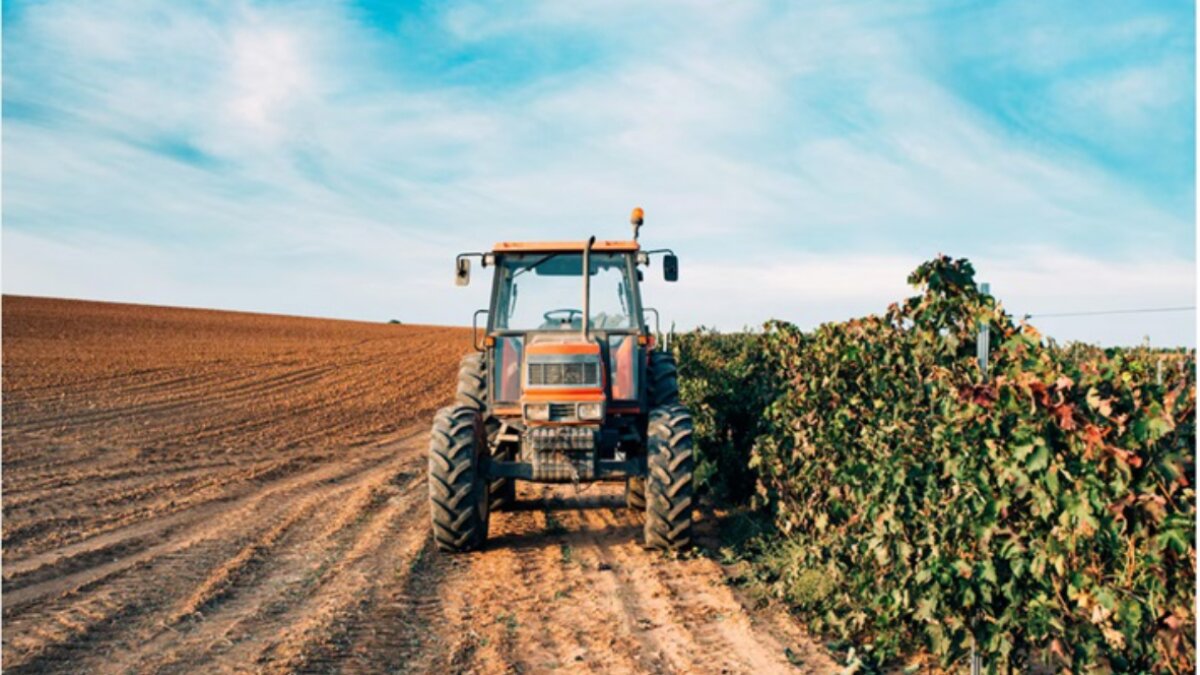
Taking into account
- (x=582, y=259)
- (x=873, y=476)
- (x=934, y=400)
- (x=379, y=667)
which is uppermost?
(x=582, y=259)

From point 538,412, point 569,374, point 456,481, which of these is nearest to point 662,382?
point 569,374

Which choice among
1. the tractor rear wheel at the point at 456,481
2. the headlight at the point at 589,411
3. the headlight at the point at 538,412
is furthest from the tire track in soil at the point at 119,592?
the headlight at the point at 589,411

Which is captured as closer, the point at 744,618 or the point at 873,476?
the point at 873,476

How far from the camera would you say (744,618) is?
19.2 ft

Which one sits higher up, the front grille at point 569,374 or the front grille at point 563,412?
the front grille at point 569,374

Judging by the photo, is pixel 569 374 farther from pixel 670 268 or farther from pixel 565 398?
pixel 670 268

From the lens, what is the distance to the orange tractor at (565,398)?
729cm

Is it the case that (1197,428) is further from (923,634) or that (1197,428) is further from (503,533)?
(503,533)

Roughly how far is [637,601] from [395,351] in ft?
89.4

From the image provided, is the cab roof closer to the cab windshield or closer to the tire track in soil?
the cab windshield

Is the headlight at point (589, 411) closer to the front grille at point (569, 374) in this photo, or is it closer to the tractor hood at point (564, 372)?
the tractor hood at point (564, 372)

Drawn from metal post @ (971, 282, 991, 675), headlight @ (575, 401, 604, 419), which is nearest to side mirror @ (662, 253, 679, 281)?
headlight @ (575, 401, 604, 419)

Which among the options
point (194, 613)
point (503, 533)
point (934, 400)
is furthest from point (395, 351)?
point (934, 400)

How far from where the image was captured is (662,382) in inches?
334
